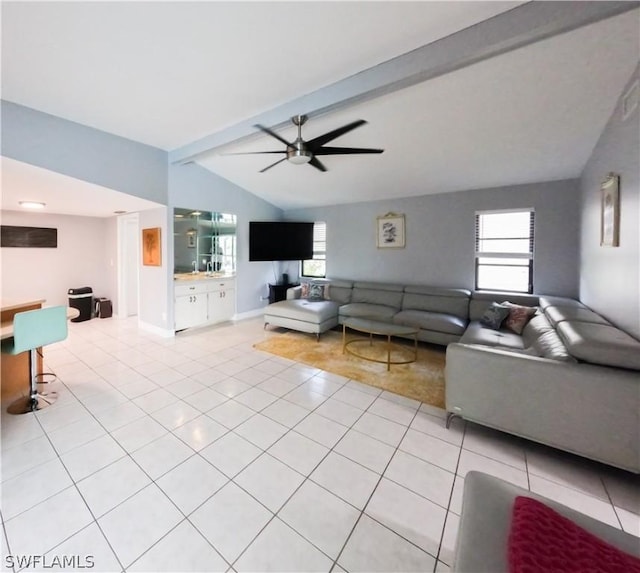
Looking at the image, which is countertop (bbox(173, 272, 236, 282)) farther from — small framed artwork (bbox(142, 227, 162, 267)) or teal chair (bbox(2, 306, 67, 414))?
teal chair (bbox(2, 306, 67, 414))

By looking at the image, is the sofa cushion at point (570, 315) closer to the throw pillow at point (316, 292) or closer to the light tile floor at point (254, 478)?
the light tile floor at point (254, 478)

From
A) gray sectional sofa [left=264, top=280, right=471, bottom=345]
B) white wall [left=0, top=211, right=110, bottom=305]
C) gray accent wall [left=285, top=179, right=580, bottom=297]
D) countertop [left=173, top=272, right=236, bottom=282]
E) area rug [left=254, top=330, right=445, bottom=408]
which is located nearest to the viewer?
area rug [left=254, top=330, right=445, bottom=408]

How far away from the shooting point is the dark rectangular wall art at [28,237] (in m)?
4.71

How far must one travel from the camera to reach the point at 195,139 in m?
3.83

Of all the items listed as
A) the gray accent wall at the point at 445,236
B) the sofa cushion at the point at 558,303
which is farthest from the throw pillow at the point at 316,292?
the sofa cushion at the point at 558,303

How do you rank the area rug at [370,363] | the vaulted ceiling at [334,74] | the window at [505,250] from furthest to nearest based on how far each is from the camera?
the window at [505,250]
the area rug at [370,363]
the vaulted ceiling at [334,74]

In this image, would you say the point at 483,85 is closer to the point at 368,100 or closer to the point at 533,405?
the point at 368,100

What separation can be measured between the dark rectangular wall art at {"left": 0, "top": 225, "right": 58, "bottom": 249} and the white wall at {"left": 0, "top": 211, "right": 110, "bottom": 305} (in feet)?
0.24

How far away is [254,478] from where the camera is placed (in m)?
1.76

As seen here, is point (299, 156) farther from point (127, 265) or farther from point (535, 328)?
point (127, 265)

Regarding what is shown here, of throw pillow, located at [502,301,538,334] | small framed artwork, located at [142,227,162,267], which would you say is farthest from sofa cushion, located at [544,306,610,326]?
small framed artwork, located at [142,227,162,267]

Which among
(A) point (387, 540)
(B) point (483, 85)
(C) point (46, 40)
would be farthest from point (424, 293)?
(C) point (46, 40)

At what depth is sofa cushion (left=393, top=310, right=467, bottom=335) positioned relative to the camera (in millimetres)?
3928

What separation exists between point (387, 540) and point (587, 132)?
398 centimetres
